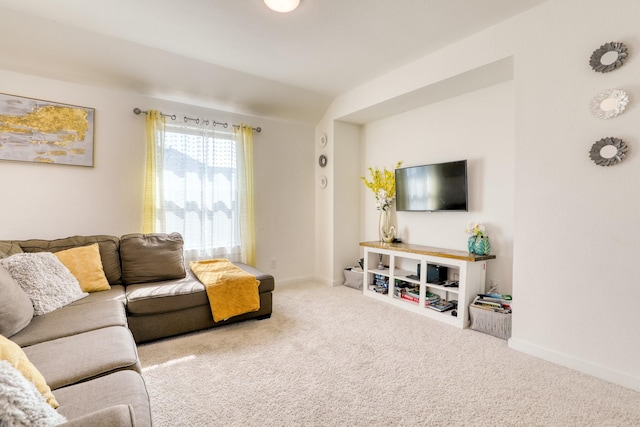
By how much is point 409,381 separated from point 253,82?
328 cm

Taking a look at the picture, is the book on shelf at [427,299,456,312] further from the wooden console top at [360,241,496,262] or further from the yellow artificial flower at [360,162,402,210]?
the yellow artificial flower at [360,162,402,210]

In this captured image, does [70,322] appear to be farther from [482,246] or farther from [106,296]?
[482,246]

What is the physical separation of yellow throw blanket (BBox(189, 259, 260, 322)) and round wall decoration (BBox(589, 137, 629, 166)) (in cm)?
272

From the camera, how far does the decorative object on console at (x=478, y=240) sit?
280cm

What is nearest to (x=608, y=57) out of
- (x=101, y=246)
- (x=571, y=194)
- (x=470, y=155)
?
(x=571, y=194)

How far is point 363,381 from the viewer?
1.88 m

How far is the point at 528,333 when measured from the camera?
7.36 ft

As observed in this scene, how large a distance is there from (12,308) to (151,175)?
1832mm

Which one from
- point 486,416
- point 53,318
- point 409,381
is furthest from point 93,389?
point 486,416

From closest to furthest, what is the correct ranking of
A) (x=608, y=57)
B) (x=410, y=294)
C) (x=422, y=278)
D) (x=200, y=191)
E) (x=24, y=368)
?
(x=24, y=368) → (x=608, y=57) → (x=422, y=278) → (x=410, y=294) → (x=200, y=191)

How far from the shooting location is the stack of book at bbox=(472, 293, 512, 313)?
2.55 metres

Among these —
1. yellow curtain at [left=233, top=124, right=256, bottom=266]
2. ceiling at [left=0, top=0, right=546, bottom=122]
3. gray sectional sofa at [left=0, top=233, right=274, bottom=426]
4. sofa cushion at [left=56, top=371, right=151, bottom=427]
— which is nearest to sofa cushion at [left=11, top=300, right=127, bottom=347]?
gray sectional sofa at [left=0, top=233, right=274, bottom=426]

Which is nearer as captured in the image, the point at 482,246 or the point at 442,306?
the point at 482,246

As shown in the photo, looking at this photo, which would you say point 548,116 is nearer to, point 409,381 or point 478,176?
point 478,176
